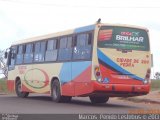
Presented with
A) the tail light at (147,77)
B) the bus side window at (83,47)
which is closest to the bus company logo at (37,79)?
the bus side window at (83,47)

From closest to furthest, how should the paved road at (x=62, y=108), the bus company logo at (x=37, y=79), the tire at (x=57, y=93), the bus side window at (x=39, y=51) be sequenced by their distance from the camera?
the paved road at (x=62, y=108)
the tire at (x=57, y=93)
the bus company logo at (x=37, y=79)
the bus side window at (x=39, y=51)

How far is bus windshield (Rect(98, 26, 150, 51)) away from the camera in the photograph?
69.9ft

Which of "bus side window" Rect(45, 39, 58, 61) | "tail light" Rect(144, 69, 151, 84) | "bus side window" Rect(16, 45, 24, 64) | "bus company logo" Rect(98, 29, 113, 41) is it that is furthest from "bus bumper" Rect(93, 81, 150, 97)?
"bus side window" Rect(16, 45, 24, 64)

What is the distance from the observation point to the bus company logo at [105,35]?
69.6 feet

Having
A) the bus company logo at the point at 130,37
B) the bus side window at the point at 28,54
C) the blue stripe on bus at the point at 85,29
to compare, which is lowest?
the bus side window at the point at 28,54

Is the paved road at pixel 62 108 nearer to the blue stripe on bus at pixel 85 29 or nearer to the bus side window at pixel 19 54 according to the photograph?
the blue stripe on bus at pixel 85 29

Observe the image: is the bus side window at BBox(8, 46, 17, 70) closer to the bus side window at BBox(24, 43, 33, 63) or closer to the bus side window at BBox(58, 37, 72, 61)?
the bus side window at BBox(24, 43, 33, 63)

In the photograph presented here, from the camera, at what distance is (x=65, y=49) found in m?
23.4

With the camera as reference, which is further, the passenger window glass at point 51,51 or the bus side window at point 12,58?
the bus side window at point 12,58

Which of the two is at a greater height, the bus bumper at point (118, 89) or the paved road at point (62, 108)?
the bus bumper at point (118, 89)

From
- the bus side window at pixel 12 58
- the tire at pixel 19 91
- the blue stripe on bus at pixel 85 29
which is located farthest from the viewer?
the bus side window at pixel 12 58

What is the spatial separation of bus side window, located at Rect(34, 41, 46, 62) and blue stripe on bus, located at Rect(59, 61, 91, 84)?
2379 mm

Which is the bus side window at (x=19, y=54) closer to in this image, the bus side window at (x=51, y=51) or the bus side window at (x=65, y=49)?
the bus side window at (x=51, y=51)

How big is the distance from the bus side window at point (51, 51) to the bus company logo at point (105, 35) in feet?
12.2
